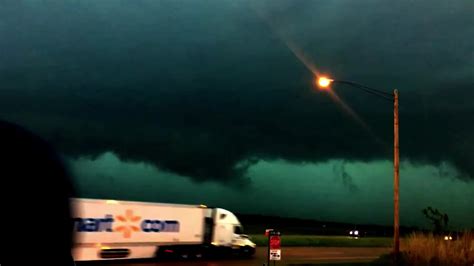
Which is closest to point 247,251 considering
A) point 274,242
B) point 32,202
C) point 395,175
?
point 395,175

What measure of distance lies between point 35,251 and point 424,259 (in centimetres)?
2436

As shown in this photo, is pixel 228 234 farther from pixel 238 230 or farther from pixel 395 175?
pixel 395 175

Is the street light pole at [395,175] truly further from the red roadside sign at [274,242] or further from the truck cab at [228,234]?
the truck cab at [228,234]

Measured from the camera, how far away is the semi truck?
2756cm

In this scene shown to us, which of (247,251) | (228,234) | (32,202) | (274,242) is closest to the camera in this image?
(32,202)

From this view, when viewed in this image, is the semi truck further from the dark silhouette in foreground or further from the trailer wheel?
the dark silhouette in foreground

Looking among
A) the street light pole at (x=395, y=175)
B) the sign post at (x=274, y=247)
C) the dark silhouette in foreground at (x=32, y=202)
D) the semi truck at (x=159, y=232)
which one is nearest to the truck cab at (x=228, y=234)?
the semi truck at (x=159, y=232)

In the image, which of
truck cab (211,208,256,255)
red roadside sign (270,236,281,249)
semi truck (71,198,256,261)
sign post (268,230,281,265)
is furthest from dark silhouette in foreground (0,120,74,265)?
truck cab (211,208,256,255)

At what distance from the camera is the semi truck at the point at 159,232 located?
27.6m

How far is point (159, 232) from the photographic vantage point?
1186 inches

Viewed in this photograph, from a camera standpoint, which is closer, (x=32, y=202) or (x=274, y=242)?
(x=32, y=202)

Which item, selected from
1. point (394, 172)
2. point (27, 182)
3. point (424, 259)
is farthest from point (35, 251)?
point (424, 259)

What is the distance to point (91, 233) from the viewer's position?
2658 centimetres

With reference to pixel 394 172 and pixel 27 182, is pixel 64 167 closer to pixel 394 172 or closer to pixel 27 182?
pixel 27 182
